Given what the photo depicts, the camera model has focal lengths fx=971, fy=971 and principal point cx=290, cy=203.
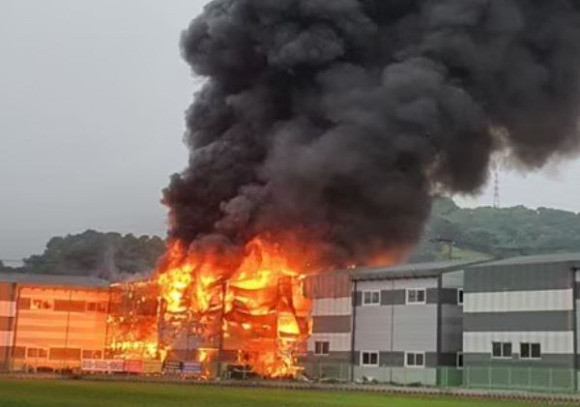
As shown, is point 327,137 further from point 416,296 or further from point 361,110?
point 416,296

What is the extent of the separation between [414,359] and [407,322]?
261 centimetres

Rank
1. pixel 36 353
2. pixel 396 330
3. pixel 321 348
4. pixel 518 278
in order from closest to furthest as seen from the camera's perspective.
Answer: pixel 518 278, pixel 396 330, pixel 321 348, pixel 36 353

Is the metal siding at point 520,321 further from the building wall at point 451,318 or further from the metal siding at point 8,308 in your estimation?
the metal siding at point 8,308

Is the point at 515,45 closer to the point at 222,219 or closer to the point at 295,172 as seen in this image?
the point at 295,172

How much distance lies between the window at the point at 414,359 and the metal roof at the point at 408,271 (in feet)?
17.4

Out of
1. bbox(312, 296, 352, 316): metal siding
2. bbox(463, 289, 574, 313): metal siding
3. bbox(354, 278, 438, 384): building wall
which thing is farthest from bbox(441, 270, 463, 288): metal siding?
bbox(312, 296, 352, 316): metal siding

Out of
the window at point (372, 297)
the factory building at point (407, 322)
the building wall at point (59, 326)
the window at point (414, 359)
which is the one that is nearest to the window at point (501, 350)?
the factory building at point (407, 322)

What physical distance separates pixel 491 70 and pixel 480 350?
2958 cm

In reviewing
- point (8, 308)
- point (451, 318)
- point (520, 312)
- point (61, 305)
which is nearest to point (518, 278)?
point (520, 312)

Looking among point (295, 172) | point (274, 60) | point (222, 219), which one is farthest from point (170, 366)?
point (274, 60)

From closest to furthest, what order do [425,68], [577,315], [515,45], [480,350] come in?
[577,315], [480,350], [425,68], [515,45]

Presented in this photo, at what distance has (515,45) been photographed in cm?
8294

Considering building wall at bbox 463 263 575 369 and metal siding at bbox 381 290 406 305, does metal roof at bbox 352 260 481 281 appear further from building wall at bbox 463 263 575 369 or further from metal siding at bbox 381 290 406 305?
building wall at bbox 463 263 575 369

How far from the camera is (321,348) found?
73.5 m
